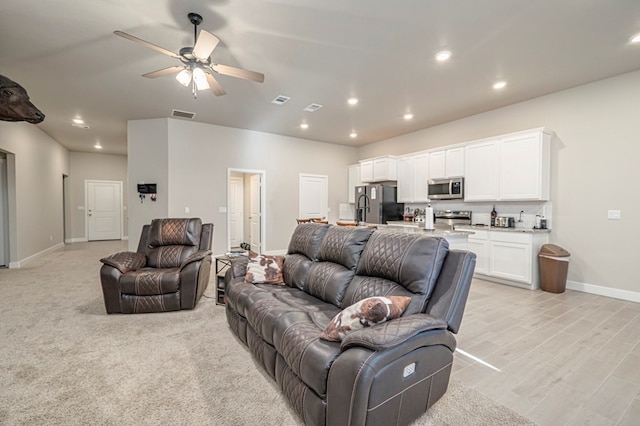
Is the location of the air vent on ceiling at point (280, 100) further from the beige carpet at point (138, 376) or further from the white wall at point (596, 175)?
the white wall at point (596, 175)

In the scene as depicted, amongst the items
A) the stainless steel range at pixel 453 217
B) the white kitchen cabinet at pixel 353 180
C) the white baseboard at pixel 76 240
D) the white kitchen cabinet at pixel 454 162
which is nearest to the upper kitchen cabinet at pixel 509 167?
the white kitchen cabinet at pixel 454 162

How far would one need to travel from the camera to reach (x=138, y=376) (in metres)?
2.06

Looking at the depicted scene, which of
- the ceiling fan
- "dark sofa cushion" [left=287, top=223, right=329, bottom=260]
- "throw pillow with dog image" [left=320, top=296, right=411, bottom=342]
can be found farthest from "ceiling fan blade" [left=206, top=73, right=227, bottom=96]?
"throw pillow with dog image" [left=320, top=296, right=411, bottom=342]

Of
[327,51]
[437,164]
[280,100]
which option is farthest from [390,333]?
[437,164]

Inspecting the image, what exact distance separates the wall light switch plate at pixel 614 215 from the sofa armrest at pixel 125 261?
625 centimetres

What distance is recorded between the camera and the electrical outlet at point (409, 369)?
1.36 m

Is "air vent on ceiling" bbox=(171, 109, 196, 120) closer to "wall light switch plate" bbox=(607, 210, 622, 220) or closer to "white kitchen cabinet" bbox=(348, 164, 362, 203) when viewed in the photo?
"white kitchen cabinet" bbox=(348, 164, 362, 203)

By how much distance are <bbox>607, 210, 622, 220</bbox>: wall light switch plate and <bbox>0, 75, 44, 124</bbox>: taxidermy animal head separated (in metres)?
7.40

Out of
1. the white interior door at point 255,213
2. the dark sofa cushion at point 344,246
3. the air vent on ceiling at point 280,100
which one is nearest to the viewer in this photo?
the dark sofa cushion at point 344,246

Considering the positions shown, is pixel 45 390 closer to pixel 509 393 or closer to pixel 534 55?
pixel 509 393

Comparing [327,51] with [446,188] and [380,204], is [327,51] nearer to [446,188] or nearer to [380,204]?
[446,188]

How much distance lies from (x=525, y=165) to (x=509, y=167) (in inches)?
9.1

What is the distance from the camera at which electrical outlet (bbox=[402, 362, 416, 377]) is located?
136cm

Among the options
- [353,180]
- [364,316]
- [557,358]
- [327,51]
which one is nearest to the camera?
[364,316]
